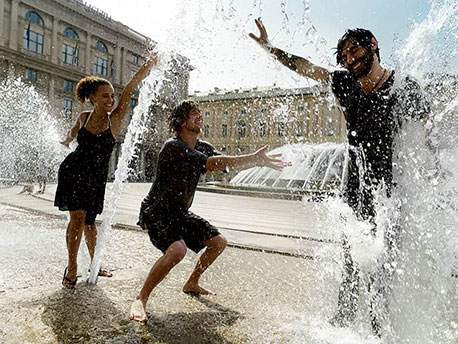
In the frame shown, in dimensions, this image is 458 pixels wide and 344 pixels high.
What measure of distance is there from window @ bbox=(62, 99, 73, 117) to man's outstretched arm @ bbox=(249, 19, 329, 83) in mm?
34626

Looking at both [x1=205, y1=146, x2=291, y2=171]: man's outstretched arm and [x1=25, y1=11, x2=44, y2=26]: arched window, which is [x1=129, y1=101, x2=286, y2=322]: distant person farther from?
[x1=25, y1=11, x2=44, y2=26]: arched window

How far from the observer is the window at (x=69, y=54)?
3381 cm

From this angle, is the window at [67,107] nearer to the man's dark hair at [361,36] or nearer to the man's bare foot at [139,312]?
the man's bare foot at [139,312]

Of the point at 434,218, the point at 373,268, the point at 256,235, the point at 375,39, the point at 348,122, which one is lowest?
the point at 256,235

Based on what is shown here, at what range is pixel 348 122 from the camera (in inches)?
80.3

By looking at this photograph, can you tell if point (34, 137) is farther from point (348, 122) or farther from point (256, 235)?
point (348, 122)

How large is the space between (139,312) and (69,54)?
122ft

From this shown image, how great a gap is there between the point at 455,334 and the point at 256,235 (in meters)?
3.45

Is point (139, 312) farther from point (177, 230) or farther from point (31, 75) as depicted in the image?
point (31, 75)

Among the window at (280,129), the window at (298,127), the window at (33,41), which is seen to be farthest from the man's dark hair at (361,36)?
the window at (280,129)

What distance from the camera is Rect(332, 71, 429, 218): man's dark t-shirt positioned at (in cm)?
186

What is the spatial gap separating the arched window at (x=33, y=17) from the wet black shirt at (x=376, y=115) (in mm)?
35723

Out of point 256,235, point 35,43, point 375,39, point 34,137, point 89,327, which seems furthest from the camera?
point 35,43

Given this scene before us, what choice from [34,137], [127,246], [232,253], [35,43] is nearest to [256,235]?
[232,253]
